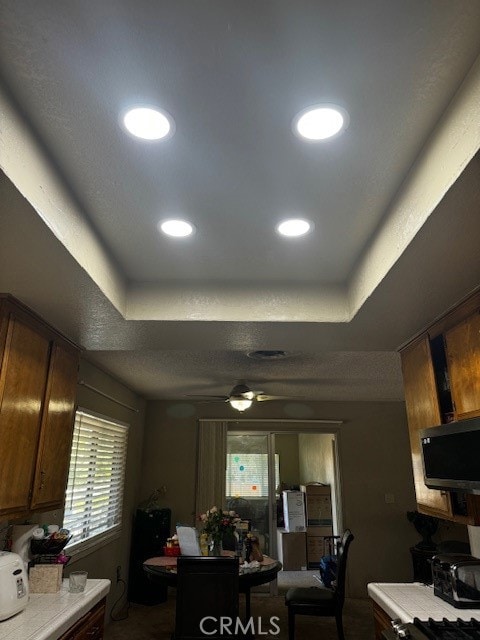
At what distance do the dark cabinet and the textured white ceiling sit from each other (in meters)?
3.45

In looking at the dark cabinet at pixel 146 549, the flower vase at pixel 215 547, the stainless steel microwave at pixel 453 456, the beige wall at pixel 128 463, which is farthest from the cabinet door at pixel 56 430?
the dark cabinet at pixel 146 549

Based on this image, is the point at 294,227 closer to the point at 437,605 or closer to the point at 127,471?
the point at 437,605

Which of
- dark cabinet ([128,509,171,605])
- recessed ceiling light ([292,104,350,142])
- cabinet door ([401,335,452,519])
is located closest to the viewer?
recessed ceiling light ([292,104,350,142])

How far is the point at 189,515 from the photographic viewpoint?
18.8 ft

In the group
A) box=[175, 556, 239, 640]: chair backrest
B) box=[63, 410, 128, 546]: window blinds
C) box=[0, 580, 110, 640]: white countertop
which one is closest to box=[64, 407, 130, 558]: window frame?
box=[63, 410, 128, 546]: window blinds

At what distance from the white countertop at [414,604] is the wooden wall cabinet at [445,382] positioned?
16.4 inches

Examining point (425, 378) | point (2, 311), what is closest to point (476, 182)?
point (425, 378)

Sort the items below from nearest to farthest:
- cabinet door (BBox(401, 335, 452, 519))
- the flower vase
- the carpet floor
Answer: cabinet door (BBox(401, 335, 452, 519))
the flower vase
the carpet floor

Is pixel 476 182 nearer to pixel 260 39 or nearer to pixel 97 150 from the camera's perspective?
pixel 260 39

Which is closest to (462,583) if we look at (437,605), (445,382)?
(437,605)

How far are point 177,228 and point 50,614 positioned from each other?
1.88m

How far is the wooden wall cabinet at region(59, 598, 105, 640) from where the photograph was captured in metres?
2.14

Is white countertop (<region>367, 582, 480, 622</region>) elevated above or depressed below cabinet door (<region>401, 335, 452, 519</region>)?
below

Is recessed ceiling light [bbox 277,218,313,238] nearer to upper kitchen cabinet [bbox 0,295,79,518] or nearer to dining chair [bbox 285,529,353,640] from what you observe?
upper kitchen cabinet [bbox 0,295,79,518]
